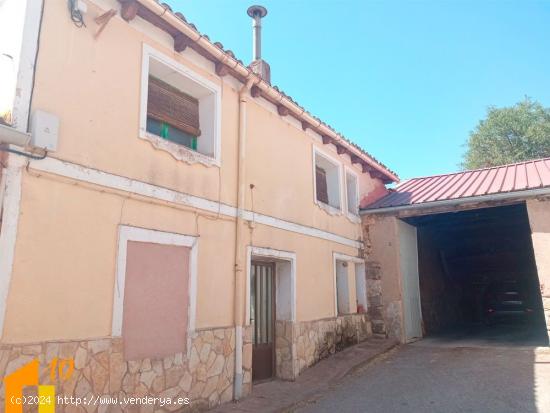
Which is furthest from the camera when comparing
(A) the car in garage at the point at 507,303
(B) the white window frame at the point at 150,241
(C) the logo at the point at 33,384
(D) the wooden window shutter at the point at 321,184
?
(A) the car in garage at the point at 507,303

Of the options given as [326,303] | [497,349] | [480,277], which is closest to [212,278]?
[326,303]

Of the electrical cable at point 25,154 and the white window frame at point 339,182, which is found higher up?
the white window frame at point 339,182

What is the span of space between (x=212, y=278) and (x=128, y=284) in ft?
4.77

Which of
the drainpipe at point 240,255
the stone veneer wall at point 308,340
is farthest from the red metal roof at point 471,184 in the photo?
the drainpipe at point 240,255

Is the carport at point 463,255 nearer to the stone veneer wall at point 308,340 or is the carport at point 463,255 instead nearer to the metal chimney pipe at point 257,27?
the stone veneer wall at point 308,340

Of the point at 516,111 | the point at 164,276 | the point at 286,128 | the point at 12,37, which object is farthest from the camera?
the point at 516,111

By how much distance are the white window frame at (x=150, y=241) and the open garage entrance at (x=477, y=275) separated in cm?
867

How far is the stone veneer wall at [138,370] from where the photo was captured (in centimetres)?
413

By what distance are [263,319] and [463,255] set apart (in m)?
12.3

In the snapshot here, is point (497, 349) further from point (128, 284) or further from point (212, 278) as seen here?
point (128, 284)

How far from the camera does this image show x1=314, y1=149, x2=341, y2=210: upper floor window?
34.0 feet

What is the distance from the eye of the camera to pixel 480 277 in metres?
17.8

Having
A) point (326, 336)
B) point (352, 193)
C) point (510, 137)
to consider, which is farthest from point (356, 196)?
point (510, 137)

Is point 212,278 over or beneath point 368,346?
over
